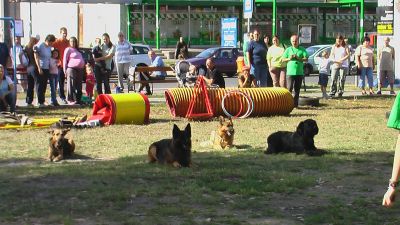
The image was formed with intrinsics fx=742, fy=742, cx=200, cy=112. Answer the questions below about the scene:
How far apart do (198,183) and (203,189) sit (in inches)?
11.7

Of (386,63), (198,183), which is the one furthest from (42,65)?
(386,63)

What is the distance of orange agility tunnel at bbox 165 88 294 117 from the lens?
52.4 feet

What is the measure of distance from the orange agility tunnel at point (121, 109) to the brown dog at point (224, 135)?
3.58m

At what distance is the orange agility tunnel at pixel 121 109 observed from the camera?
1470 centimetres

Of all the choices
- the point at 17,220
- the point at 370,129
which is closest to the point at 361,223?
the point at 17,220

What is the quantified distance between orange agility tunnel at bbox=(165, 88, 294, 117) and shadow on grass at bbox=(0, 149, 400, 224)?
5.31 metres

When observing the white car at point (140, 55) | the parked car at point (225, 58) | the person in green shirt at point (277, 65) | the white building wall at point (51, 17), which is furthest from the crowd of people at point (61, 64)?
the white building wall at point (51, 17)

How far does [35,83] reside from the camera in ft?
61.5

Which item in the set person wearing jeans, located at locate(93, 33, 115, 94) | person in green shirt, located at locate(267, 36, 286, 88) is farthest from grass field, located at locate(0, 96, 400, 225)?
person wearing jeans, located at locate(93, 33, 115, 94)

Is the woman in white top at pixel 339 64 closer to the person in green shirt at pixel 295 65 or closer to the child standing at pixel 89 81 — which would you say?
the person in green shirt at pixel 295 65

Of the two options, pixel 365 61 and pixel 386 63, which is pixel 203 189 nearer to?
pixel 365 61

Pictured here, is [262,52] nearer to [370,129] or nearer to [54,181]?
[370,129]

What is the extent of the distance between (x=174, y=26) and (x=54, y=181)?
49.5m

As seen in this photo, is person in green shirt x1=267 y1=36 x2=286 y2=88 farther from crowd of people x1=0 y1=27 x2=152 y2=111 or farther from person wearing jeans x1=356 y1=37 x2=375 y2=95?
person wearing jeans x1=356 y1=37 x2=375 y2=95
